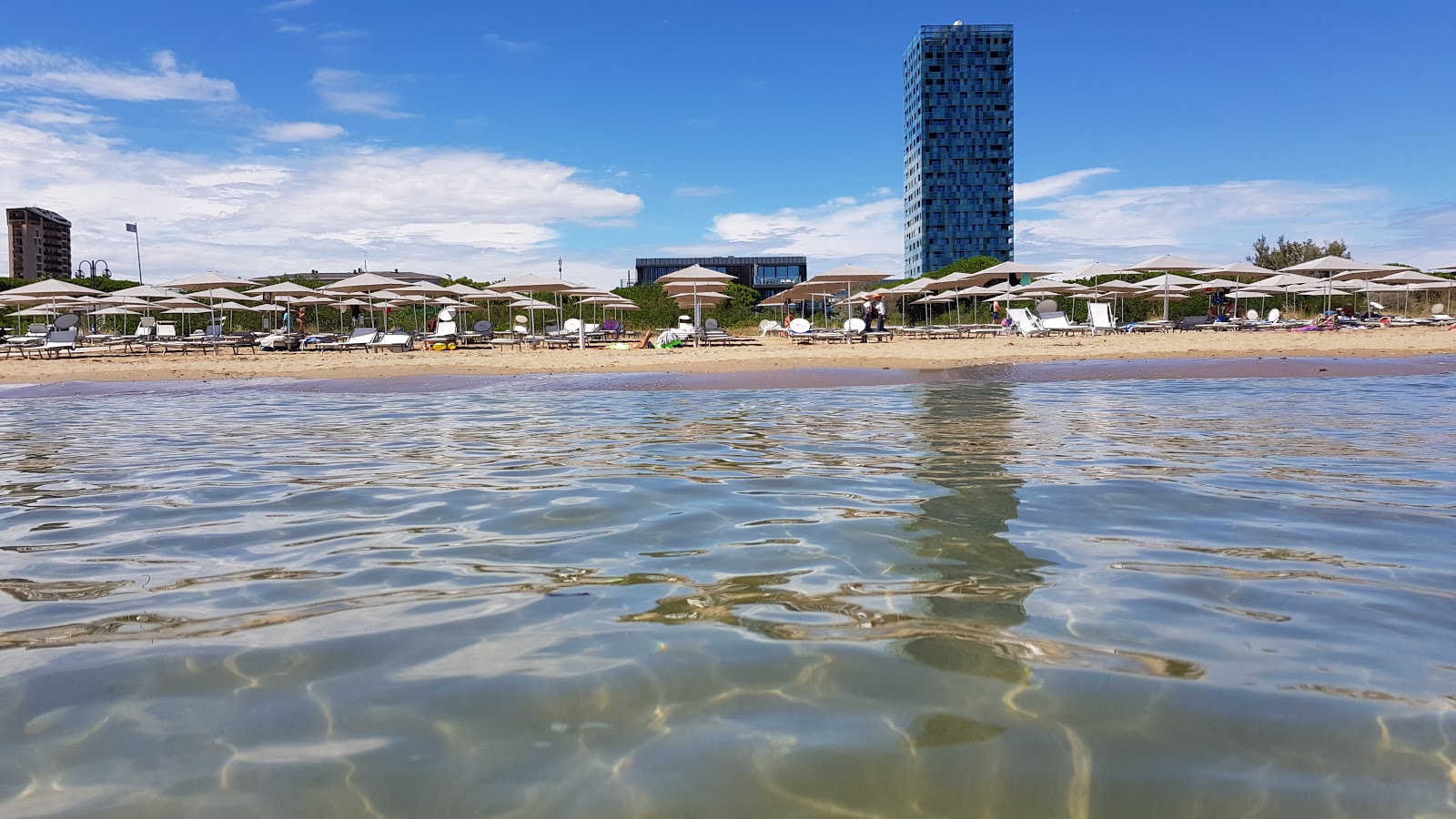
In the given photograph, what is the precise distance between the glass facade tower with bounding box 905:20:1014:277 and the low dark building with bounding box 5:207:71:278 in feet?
285

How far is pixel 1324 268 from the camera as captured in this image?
24.0 metres

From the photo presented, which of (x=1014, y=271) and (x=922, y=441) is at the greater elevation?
(x=1014, y=271)

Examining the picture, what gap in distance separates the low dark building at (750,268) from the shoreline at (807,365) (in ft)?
163

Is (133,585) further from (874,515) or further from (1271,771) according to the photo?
(1271,771)

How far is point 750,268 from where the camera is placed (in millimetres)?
70438

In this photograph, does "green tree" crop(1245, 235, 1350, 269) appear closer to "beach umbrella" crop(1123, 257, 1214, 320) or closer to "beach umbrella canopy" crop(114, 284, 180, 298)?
"beach umbrella" crop(1123, 257, 1214, 320)

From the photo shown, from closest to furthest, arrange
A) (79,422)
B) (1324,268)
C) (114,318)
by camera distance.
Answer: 1. (79,422)
2. (1324,268)
3. (114,318)

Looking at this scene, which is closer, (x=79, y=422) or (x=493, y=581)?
(x=493, y=581)

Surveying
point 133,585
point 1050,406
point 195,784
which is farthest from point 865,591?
point 1050,406

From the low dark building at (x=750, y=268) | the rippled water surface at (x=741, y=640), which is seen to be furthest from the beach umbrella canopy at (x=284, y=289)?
the low dark building at (x=750, y=268)

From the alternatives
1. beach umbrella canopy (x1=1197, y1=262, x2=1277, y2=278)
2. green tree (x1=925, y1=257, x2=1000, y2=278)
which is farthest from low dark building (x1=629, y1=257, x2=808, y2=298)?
beach umbrella canopy (x1=1197, y1=262, x2=1277, y2=278)

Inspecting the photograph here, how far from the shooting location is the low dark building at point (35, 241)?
85562 millimetres

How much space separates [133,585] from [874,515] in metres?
2.63

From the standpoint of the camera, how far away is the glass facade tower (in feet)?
314
